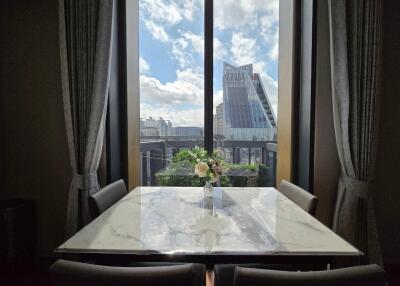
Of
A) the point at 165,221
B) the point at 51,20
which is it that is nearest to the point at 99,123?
the point at 51,20

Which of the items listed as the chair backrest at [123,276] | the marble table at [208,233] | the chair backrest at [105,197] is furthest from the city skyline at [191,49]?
the chair backrest at [123,276]

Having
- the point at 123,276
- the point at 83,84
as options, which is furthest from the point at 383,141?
the point at 83,84

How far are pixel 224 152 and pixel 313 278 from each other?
2071mm

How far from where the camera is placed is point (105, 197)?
173cm

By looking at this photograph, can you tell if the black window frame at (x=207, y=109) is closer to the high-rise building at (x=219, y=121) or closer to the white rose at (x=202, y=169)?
the high-rise building at (x=219, y=121)

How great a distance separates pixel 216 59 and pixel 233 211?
166 cm

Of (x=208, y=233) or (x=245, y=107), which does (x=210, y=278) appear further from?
(x=245, y=107)

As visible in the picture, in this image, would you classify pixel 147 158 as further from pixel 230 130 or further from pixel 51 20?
pixel 51 20

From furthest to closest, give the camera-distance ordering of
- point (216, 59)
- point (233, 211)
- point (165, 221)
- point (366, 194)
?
point (216, 59) → point (366, 194) → point (233, 211) → point (165, 221)

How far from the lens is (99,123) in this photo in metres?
2.30

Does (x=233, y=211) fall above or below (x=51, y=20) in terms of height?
below

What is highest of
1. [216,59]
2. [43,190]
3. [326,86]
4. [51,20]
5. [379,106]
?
[51,20]

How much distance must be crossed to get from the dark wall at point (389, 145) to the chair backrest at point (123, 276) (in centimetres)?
228

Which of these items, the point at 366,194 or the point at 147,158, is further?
the point at 147,158
